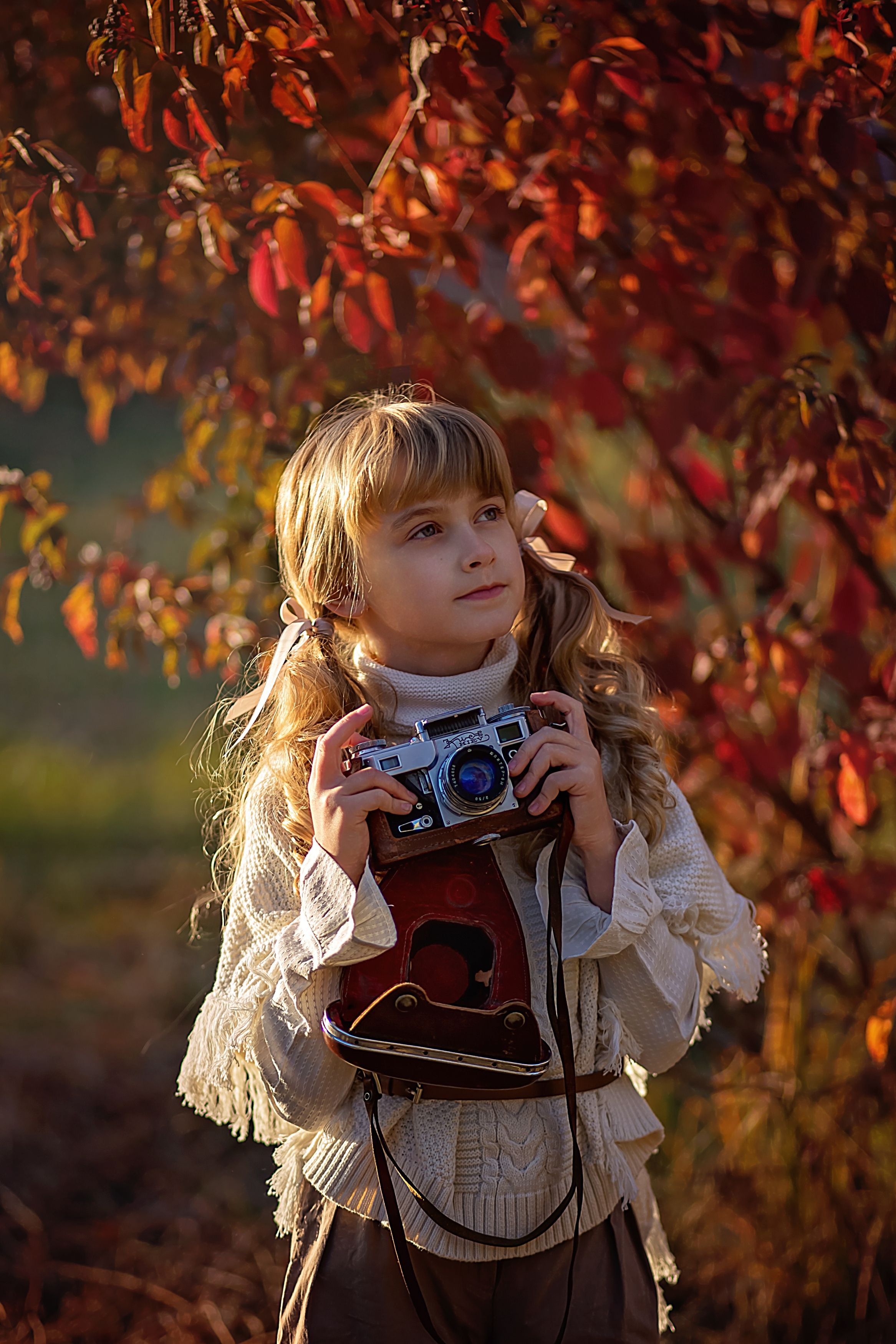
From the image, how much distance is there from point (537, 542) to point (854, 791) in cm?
74

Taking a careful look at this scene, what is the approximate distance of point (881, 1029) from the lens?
197cm

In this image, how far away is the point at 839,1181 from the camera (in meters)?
2.39

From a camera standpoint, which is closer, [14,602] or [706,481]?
[14,602]

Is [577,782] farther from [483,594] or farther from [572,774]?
[483,594]

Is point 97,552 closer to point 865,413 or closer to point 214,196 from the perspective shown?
point 214,196

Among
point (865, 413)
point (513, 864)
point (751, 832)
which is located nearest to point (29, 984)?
point (751, 832)

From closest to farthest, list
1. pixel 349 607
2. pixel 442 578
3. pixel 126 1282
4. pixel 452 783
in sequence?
pixel 452 783 → pixel 442 578 → pixel 349 607 → pixel 126 1282

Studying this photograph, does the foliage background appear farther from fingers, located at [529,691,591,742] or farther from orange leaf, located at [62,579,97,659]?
fingers, located at [529,691,591,742]

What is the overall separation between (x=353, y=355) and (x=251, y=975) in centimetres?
111

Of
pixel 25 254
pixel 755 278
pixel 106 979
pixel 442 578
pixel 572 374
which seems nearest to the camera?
pixel 442 578

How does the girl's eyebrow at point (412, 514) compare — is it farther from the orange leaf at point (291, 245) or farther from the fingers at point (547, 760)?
the orange leaf at point (291, 245)

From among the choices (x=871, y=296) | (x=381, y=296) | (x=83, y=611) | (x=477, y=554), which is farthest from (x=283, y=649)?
(x=871, y=296)

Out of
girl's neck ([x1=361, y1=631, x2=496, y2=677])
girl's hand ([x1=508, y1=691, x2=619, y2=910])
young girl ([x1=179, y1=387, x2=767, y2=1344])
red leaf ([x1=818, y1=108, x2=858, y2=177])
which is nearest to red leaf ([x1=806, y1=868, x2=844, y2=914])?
young girl ([x1=179, y1=387, x2=767, y2=1344])

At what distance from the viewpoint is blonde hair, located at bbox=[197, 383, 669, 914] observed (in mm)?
1456
